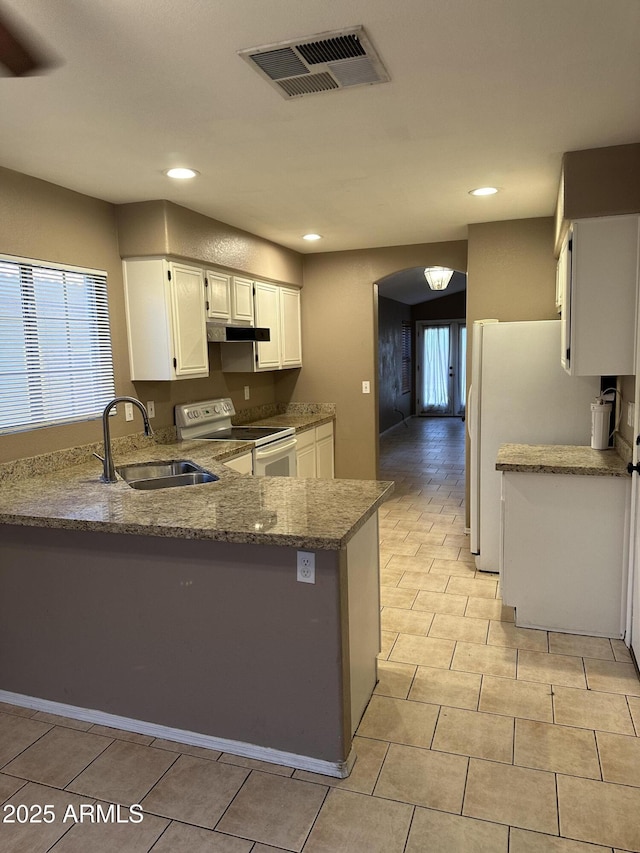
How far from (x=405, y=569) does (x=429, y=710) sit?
5.12 feet

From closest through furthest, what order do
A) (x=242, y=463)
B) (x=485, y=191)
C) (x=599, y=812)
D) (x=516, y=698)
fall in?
(x=599, y=812) < (x=516, y=698) < (x=485, y=191) < (x=242, y=463)

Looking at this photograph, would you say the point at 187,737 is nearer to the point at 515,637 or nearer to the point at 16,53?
the point at 515,637

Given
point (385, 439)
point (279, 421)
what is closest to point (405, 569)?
point (279, 421)

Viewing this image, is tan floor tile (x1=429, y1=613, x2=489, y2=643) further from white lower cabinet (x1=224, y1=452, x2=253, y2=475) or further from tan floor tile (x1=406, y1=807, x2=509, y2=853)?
white lower cabinet (x1=224, y1=452, x2=253, y2=475)

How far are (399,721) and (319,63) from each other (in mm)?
2430

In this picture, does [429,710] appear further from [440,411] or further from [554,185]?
[440,411]

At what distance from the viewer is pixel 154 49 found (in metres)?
1.76

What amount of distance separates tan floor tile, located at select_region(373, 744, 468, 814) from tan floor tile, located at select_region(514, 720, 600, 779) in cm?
24

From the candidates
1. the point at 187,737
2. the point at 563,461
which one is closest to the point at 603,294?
the point at 563,461

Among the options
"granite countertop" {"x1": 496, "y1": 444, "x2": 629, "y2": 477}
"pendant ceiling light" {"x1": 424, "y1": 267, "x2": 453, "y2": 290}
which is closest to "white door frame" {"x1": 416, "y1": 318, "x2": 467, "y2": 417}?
"pendant ceiling light" {"x1": 424, "y1": 267, "x2": 453, "y2": 290}

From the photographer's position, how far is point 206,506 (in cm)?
222

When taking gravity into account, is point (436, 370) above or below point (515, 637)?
above

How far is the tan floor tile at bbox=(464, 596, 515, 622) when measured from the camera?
10.5 ft

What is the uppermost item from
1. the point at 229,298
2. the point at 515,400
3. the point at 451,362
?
the point at 229,298
